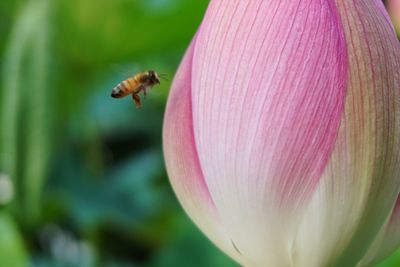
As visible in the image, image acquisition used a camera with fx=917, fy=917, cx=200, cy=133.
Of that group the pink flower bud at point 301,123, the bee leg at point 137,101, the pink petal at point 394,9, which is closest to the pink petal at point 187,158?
the pink flower bud at point 301,123

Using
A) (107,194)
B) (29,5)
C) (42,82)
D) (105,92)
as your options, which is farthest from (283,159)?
(105,92)

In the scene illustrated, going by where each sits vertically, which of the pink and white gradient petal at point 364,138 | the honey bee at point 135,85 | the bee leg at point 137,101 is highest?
the honey bee at point 135,85

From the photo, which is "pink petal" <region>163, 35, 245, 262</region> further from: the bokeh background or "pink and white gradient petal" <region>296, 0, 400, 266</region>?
the bokeh background

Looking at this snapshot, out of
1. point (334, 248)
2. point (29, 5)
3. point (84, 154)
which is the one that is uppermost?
point (29, 5)

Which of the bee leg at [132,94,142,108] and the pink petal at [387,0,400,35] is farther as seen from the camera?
the pink petal at [387,0,400,35]

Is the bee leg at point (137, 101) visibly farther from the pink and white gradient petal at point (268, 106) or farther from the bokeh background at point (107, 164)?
the bokeh background at point (107, 164)

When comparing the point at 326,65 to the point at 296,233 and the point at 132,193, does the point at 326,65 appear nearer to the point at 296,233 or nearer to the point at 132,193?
the point at 296,233

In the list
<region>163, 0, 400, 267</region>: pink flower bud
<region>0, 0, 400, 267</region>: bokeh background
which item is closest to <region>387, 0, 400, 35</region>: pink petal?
<region>0, 0, 400, 267</region>: bokeh background

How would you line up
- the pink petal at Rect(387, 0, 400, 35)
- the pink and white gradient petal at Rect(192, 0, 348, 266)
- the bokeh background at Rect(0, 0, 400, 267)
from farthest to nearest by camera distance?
the bokeh background at Rect(0, 0, 400, 267) → the pink petal at Rect(387, 0, 400, 35) → the pink and white gradient petal at Rect(192, 0, 348, 266)

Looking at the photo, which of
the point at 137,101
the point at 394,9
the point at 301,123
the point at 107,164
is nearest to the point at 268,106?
the point at 301,123
